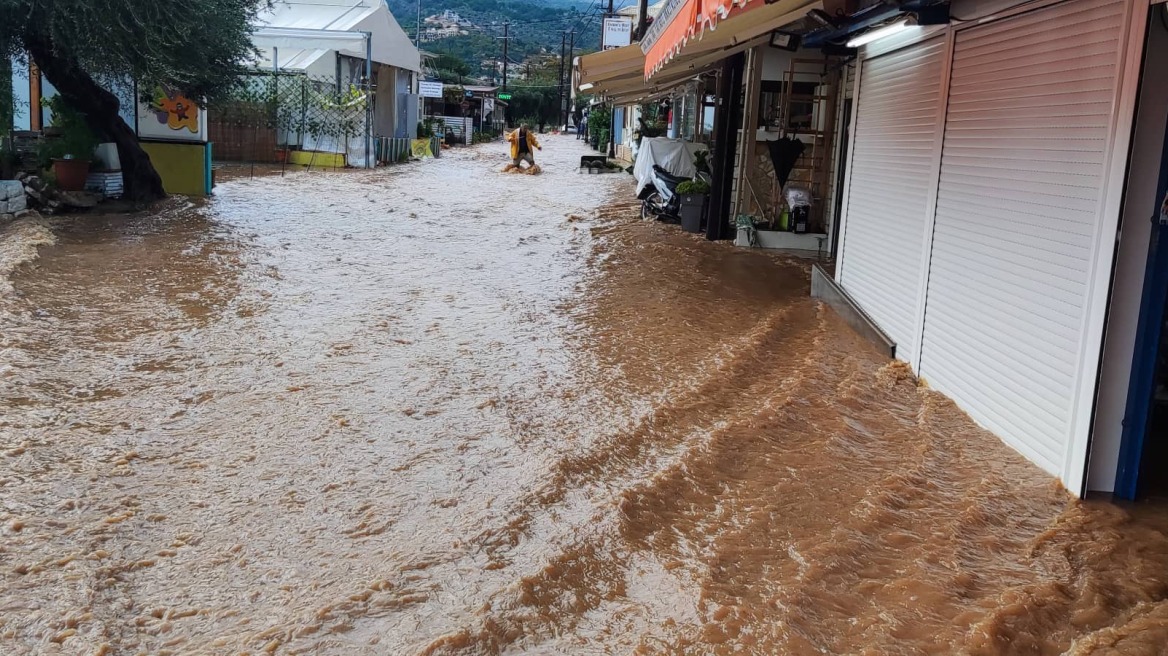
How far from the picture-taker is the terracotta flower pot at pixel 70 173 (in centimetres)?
1412

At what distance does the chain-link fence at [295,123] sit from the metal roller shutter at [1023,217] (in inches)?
830

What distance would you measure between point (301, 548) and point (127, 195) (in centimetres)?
1282

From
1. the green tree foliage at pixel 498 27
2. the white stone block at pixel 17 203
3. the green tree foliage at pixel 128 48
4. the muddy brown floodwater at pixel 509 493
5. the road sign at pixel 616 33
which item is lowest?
the muddy brown floodwater at pixel 509 493

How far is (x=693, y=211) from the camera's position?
1467 cm

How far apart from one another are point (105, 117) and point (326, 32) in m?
12.3

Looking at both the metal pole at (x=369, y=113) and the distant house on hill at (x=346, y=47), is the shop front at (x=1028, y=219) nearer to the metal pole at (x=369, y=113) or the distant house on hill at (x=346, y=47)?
the distant house on hill at (x=346, y=47)

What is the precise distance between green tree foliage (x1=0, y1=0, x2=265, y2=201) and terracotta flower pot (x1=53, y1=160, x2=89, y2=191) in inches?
28.3

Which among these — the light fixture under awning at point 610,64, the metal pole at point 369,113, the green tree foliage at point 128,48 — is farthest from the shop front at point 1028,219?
the metal pole at point 369,113

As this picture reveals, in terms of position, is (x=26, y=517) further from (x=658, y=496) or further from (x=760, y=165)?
(x=760, y=165)

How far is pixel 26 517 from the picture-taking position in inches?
165

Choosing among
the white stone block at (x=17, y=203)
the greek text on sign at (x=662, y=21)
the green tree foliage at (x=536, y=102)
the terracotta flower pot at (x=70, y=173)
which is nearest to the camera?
the greek text on sign at (x=662, y=21)

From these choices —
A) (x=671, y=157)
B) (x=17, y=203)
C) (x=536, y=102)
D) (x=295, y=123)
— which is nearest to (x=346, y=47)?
(x=295, y=123)

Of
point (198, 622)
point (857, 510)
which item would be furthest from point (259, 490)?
point (857, 510)

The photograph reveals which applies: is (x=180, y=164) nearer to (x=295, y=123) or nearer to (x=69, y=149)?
(x=69, y=149)
